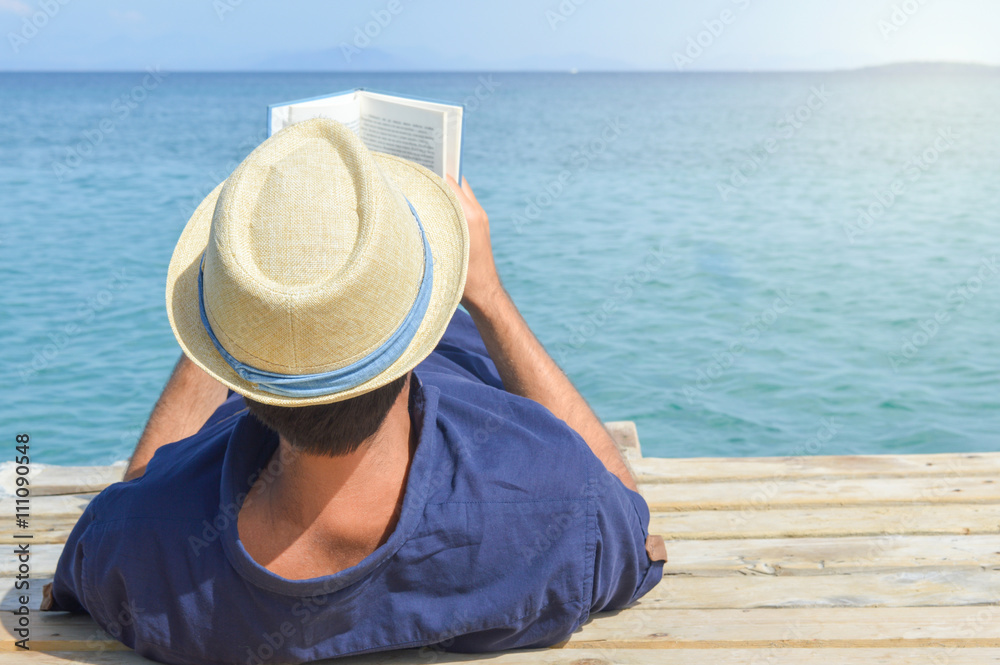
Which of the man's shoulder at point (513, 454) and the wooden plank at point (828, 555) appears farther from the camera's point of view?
the wooden plank at point (828, 555)

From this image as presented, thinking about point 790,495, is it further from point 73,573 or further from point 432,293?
point 73,573

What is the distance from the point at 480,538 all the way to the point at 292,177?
→ 2.25ft

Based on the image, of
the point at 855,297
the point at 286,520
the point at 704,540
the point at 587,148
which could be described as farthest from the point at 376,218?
the point at 587,148

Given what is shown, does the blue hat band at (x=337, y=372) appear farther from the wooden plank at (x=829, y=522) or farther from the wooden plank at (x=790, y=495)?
the wooden plank at (x=790, y=495)

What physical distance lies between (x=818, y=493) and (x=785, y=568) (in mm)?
480

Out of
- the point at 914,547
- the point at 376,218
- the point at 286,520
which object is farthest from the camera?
the point at 914,547

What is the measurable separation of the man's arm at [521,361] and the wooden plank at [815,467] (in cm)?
71

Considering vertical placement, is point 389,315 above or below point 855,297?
above

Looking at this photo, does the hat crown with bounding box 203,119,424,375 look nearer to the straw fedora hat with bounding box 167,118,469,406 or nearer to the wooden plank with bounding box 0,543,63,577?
the straw fedora hat with bounding box 167,118,469,406

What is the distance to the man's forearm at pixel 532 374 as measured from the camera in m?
1.92

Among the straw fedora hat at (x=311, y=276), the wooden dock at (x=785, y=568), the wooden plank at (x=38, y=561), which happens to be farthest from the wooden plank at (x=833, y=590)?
the wooden plank at (x=38, y=561)

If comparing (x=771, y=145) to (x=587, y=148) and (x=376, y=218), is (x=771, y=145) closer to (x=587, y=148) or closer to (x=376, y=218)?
(x=587, y=148)

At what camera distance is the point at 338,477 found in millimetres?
1406

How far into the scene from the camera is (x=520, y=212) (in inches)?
561
